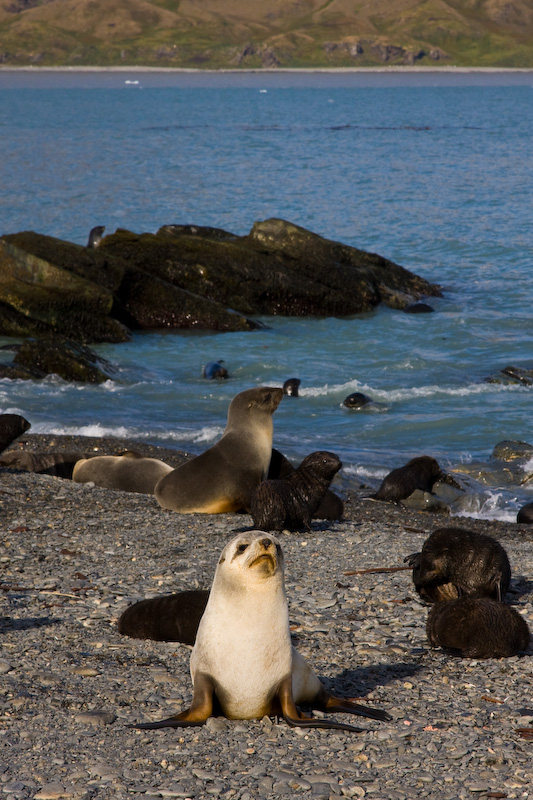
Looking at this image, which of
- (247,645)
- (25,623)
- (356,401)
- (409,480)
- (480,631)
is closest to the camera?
(247,645)

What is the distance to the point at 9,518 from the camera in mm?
9250

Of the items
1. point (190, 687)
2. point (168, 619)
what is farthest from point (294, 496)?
point (190, 687)

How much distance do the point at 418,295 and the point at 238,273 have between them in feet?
17.4

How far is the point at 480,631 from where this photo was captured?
6293 millimetres

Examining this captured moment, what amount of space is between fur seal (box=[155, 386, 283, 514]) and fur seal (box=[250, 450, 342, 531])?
0.41 metres

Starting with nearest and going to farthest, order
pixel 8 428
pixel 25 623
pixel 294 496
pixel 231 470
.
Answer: pixel 25 623, pixel 294 496, pixel 231 470, pixel 8 428

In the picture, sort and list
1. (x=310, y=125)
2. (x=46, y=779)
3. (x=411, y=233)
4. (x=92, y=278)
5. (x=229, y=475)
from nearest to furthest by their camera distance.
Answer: (x=46, y=779)
(x=229, y=475)
(x=92, y=278)
(x=411, y=233)
(x=310, y=125)

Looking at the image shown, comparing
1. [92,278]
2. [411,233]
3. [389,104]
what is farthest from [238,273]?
[389,104]

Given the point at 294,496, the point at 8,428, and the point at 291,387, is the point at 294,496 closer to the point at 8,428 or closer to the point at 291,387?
the point at 8,428

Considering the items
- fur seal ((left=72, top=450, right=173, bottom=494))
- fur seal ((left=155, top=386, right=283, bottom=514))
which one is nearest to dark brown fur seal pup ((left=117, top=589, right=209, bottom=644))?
fur seal ((left=155, top=386, right=283, bottom=514))

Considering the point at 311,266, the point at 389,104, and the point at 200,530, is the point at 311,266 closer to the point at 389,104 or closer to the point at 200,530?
the point at 200,530

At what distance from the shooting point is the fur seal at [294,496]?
923cm

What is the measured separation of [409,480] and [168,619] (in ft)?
21.8

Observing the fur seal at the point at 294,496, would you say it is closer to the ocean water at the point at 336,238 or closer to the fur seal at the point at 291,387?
the ocean water at the point at 336,238
